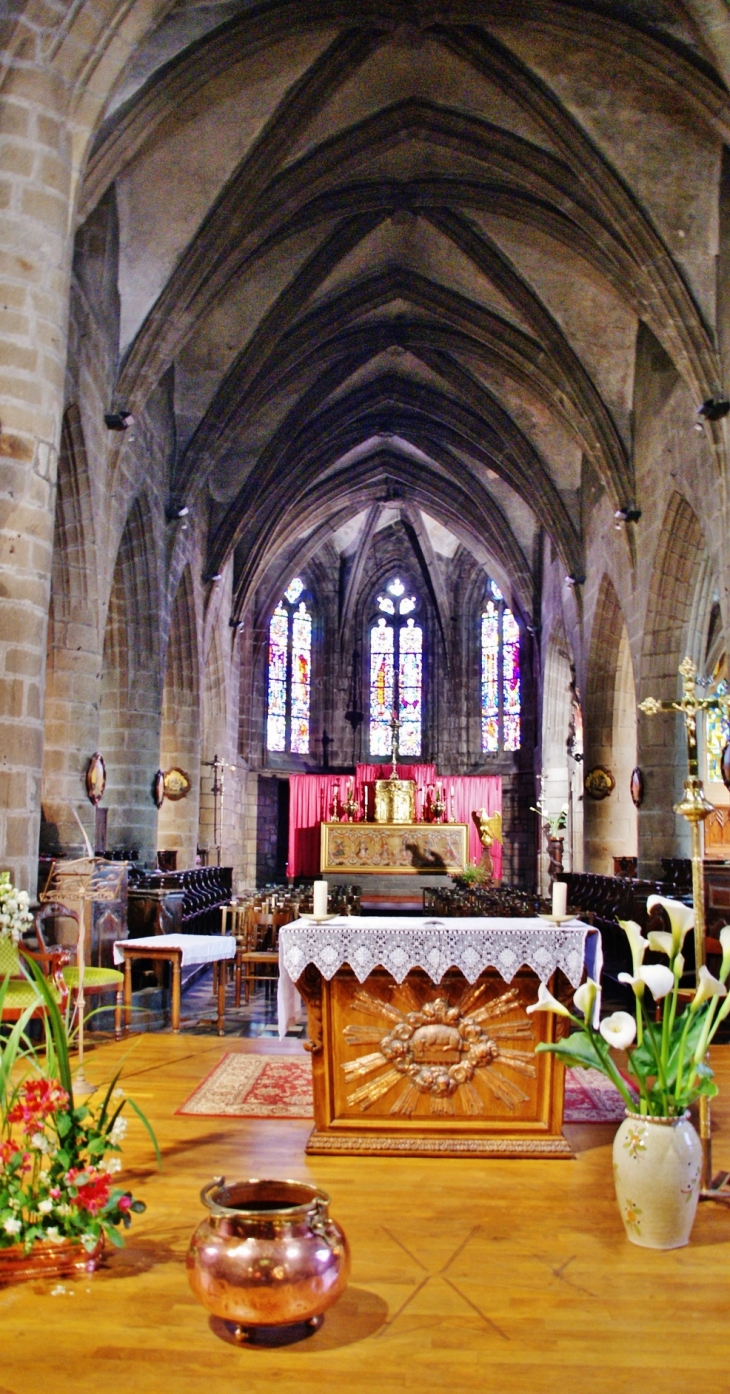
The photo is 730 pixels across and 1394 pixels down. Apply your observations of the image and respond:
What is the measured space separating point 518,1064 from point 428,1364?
2.16m

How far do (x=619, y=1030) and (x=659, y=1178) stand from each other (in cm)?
49

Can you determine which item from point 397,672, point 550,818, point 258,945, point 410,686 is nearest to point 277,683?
point 397,672

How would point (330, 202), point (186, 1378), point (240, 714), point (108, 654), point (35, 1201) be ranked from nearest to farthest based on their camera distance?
1. point (186, 1378)
2. point (35, 1201)
3. point (330, 202)
4. point (108, 654)
5. point (240, 714)

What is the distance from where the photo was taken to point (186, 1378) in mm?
2646

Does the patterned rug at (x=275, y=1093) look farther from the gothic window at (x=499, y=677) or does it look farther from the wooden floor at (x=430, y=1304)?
the gothic window at (x=499, y=677)

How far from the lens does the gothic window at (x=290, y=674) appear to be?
88.2 ft

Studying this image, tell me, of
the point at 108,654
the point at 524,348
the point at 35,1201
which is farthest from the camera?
the point at 524,348

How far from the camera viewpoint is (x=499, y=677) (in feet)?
87.8

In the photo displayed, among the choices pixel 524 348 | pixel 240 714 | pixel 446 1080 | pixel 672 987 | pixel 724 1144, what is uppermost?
pixel 524 348

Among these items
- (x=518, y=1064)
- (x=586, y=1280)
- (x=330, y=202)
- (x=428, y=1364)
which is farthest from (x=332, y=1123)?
(x=330, y=202)

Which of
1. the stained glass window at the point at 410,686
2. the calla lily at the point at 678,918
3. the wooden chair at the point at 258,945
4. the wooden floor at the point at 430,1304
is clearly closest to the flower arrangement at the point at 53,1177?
the wooden floor at the point at 430,1304

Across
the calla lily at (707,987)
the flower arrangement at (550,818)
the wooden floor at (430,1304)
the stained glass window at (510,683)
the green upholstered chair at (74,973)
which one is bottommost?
the wooden floor at (430,1304)

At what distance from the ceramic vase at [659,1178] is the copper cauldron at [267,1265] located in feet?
3.75

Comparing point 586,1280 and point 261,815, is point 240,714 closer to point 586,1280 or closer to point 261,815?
point 261,815
